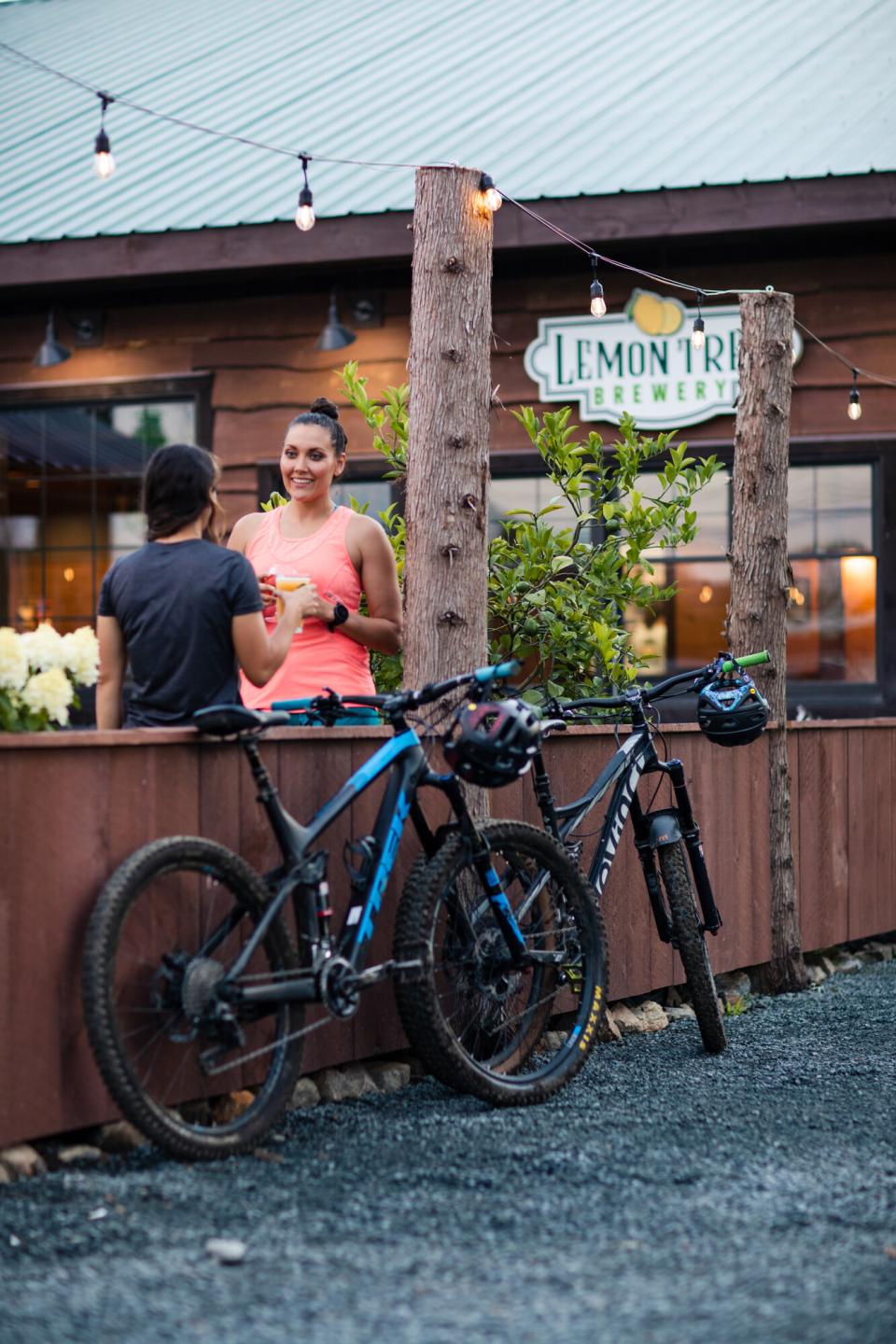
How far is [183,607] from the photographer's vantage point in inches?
153

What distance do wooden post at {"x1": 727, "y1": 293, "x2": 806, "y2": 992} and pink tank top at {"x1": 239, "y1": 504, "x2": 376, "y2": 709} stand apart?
2317 millimetres

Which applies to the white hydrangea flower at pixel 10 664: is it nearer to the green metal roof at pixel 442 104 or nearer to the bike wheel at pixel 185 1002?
the bike wheel at pixel 185 1002

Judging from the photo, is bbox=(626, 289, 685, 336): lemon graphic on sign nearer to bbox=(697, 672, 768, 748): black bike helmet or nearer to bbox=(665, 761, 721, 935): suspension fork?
bbox=(697, 672, 768, 748): black bike helmet

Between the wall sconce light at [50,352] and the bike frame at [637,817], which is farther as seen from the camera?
the wall sconce light at [50,352]

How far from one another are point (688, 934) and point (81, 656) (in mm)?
2294

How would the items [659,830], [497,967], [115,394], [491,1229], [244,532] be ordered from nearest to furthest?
[491,1229], [497,967], [244,532], [659,830], [115,394]

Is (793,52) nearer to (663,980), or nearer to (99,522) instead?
(99,522)

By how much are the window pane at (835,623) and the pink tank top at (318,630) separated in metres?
4.46

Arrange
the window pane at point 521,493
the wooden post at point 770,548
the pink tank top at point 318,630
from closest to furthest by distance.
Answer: the pink tank top at point 318,630 → the wooden post at point 770,548 → the window pane at point 521,493

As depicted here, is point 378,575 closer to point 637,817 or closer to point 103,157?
point 637,817

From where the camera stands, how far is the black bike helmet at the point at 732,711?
507cm

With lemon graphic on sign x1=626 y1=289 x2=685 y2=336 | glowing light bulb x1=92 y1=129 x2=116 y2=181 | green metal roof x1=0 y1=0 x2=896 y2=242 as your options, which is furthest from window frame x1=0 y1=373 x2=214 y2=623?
glowing light bulb x1=92 y1=129 x2=116 y2=181

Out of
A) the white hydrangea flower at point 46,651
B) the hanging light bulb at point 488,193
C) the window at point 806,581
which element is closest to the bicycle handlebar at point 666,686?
the hanging light bulb at point 488,193

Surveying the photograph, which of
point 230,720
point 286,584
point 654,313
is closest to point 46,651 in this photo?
point 230,720
